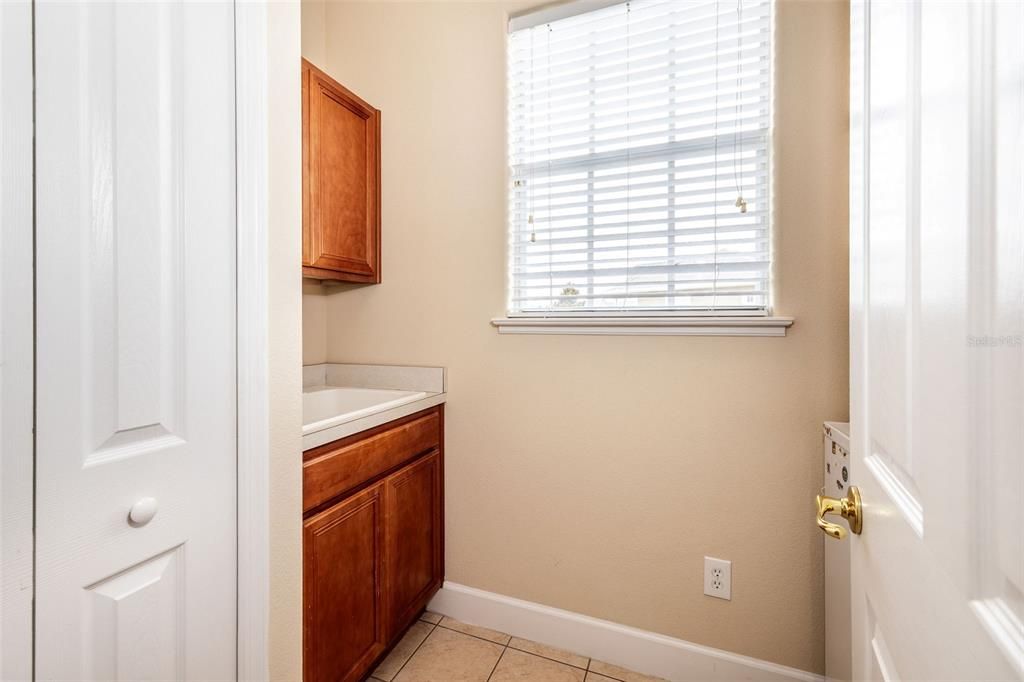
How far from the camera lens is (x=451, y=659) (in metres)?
1.66

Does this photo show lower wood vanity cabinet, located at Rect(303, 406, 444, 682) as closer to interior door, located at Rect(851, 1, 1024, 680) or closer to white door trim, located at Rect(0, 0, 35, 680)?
white door trim, located at Rect(0, 0, 35, 680)

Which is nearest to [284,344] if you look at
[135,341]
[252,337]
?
[252,337]

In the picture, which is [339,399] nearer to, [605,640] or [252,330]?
[252,330]

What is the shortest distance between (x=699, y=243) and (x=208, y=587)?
161cm

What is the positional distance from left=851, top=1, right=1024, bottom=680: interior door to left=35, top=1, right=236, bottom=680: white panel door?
1.03m

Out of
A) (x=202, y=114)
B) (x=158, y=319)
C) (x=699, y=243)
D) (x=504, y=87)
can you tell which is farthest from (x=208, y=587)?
(x=504, y=87)

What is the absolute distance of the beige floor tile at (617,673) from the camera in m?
1.59

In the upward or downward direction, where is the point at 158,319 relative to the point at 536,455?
upward

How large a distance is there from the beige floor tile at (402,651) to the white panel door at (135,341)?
2.78 feet

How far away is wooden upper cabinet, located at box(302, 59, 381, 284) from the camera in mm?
1651

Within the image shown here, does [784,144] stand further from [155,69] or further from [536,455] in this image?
[155,69]

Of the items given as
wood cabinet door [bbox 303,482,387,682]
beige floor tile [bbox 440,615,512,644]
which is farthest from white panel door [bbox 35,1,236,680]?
beige floor tile [bbox 440,615,512,644]

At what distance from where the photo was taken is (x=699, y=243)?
1.58 metres

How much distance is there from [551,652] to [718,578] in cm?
67
